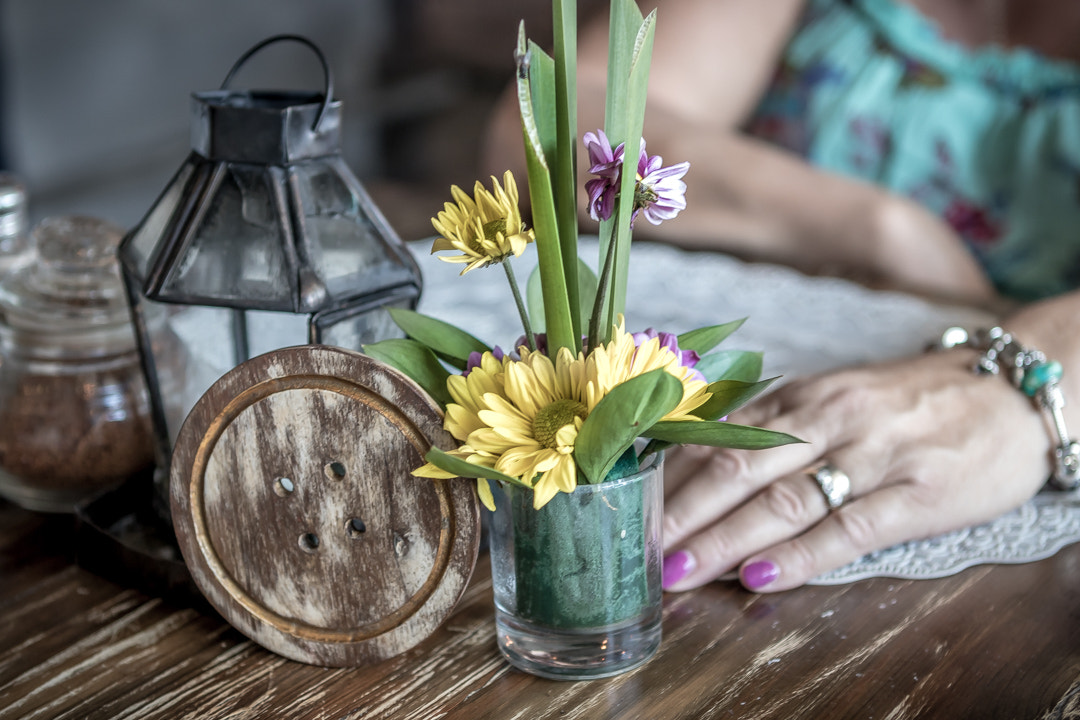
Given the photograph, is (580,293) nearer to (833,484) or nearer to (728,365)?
(728,365)

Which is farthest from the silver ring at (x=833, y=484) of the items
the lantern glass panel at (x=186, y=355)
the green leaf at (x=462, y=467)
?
the lantern glass panel at (x=186, y=355)

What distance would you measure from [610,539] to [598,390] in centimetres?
7

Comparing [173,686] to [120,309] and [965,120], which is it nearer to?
[120,309]

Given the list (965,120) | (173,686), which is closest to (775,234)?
(965,120)

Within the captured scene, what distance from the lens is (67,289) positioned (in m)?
0.58

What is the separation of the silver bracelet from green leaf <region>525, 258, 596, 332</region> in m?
0.32

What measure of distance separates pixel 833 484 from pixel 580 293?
21 cm

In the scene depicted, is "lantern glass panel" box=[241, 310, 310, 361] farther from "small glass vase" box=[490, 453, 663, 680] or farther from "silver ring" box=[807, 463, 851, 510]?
"silver ring" box=[807, 463, 851, 510]

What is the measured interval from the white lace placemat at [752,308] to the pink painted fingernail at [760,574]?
0.26 m

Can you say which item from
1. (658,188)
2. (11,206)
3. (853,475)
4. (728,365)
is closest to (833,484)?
(853,475)

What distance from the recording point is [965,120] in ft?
4.02

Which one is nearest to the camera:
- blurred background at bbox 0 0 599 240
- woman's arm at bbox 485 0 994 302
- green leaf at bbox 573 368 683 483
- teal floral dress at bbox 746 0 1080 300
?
green leaf at bbox 573 368 683 483

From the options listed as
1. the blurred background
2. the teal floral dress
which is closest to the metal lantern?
the teal floral dress

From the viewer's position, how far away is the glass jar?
581 mm
